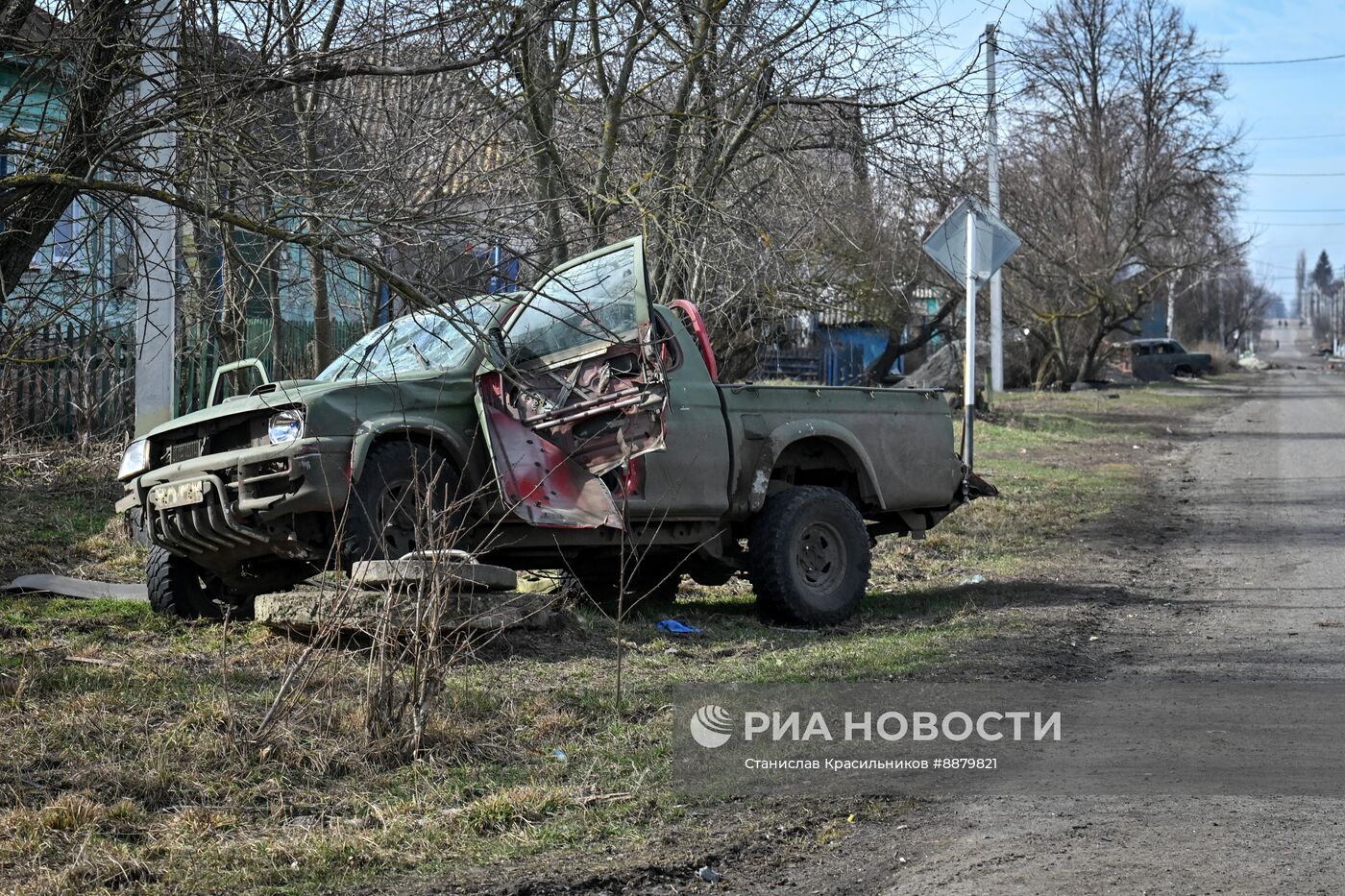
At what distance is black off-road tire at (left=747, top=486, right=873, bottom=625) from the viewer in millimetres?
8305

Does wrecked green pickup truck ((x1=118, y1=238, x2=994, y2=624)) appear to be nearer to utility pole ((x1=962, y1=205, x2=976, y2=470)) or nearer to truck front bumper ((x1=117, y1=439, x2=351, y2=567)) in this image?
truck front bumper ((x1=117, y1=439, x2=351, y2=567))

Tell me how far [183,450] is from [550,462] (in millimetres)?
2052

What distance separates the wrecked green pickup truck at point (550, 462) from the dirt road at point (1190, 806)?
197cm

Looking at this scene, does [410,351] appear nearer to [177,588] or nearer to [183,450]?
[183,450]

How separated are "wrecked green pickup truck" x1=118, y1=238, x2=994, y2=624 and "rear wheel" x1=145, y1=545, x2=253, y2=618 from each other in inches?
0.5

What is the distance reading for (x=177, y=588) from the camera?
8008mm

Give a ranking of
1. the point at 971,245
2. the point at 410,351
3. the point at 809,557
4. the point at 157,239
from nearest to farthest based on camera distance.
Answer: the point at 410,351 < the point at 809,557 < the point at 157,239 < the point at 971,245

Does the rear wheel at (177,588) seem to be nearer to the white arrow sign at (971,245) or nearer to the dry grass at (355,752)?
the dry grass at (355,752)

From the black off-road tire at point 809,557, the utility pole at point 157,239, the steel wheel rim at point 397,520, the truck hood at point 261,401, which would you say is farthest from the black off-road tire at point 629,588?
the utility pole at point 157,239

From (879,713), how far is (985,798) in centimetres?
116

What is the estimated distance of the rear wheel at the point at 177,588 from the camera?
801cm

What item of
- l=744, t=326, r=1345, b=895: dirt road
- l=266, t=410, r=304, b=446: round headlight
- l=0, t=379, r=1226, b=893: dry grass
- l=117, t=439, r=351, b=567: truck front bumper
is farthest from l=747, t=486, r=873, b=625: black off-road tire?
l=266, t=410, r=304, b=446: round headlight

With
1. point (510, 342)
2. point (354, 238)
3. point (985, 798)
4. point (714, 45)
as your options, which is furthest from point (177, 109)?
point (714, 45)

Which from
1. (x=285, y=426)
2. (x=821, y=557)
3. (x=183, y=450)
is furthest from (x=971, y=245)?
(x=183, y=450)
